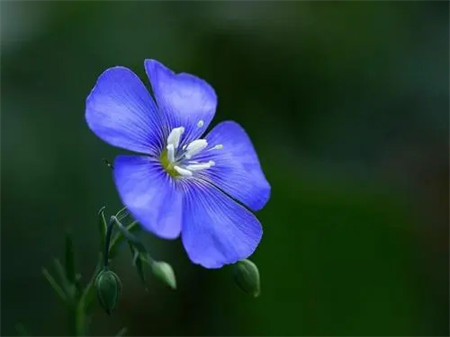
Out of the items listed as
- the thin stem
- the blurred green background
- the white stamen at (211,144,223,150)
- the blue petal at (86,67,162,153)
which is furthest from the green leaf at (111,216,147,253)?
the blurred green background

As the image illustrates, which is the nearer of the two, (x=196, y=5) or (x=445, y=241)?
(x=445, y=241)

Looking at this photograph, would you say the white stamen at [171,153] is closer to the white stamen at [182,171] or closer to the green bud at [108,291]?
the white stamen at [182,171]

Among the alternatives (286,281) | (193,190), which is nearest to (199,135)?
(193,190)

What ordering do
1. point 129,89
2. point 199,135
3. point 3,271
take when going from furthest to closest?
point 3,271 < point 199,135 < point 129,89

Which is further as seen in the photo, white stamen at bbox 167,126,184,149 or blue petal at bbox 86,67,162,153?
white stamen at bbox 167,126,184,149

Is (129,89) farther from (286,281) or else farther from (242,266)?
(286,281)

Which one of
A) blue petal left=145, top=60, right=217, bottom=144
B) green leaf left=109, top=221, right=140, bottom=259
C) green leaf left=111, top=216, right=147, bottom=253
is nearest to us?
green leaf left=111, top=216, right=147, bottom=253

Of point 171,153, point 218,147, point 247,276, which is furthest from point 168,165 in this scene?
point 247,276

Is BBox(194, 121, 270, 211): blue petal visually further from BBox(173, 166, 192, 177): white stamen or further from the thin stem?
the thin stem
